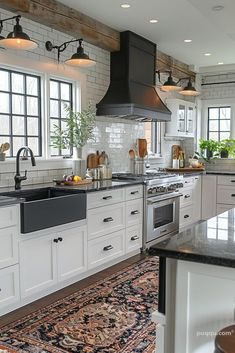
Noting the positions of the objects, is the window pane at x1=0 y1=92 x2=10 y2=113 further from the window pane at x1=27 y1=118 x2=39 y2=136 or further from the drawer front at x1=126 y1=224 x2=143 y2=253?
the drawer front at x1=126 y1=224 x2=143 y2=253

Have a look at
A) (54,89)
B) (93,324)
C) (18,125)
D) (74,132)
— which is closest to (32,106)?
(18,125)

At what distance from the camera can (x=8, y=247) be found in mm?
3023

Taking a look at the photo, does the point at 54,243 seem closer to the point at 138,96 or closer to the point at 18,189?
the point at 18,189

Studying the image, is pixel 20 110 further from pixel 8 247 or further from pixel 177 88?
pixel 177 88

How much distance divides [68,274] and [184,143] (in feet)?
15.8

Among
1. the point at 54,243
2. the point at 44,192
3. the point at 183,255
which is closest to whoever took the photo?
the point at 183,255

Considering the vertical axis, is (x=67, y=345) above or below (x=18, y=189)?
below

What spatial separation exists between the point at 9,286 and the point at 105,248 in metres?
1.35

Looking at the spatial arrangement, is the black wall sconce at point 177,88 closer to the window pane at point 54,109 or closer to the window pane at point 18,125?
the window pane at point 54,109

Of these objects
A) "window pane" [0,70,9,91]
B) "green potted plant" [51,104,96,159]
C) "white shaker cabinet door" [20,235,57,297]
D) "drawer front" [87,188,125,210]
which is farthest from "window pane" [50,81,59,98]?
"white shaker cabinet door" [20,235,57,297]

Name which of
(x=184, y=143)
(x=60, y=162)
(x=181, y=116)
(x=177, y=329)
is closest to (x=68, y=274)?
(x=60, y=162)

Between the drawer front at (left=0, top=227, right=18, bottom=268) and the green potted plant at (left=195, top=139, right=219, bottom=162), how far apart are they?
528 centimetres

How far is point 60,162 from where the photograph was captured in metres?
4.67

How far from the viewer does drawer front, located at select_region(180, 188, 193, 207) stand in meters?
6.17
